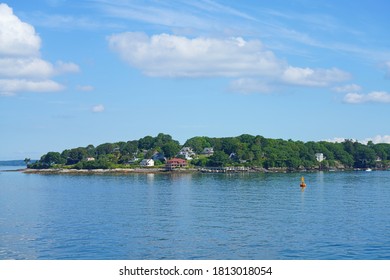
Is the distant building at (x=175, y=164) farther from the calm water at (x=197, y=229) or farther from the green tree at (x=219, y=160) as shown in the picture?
the calm water at (x=197, y=229)

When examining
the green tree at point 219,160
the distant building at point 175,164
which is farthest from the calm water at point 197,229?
the green tree at point 219,160

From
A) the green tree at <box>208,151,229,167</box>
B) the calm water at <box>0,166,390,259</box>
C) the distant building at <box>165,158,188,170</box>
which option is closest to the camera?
the calm water at <box>0,166,390,259</box>

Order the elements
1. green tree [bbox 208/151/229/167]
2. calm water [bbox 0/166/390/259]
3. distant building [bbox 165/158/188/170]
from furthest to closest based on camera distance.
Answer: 1. green tree [bbox 208/151/229/167]
2. distant building [bbox 165/158/188/170]
3. calm water [bbox 0/166/390/259]

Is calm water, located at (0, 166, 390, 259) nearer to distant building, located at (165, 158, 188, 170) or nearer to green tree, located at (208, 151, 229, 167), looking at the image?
distant building, located at (165, 158, 188, 170)

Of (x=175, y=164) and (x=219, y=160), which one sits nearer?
(x=219, y=160)

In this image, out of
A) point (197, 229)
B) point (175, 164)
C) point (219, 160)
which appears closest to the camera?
point (197, 229)

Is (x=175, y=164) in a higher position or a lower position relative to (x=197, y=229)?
higher

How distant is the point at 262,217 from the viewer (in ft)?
170

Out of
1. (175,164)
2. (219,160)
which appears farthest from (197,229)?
(175,164)

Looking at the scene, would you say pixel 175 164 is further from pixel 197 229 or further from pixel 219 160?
pixel 197 229

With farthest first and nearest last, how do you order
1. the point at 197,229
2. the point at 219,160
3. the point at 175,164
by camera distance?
the point at 175,164 < the point at 219,160 < the point at 197,229

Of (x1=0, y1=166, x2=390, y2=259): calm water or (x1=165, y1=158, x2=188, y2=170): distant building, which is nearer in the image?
(x1=0, y1=166, x2=390, y2=259): calm water

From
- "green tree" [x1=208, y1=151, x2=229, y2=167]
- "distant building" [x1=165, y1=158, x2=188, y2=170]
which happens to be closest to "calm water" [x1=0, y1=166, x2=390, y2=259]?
"distant building" [x1=165, y1=158, x2=188, y2=170]
